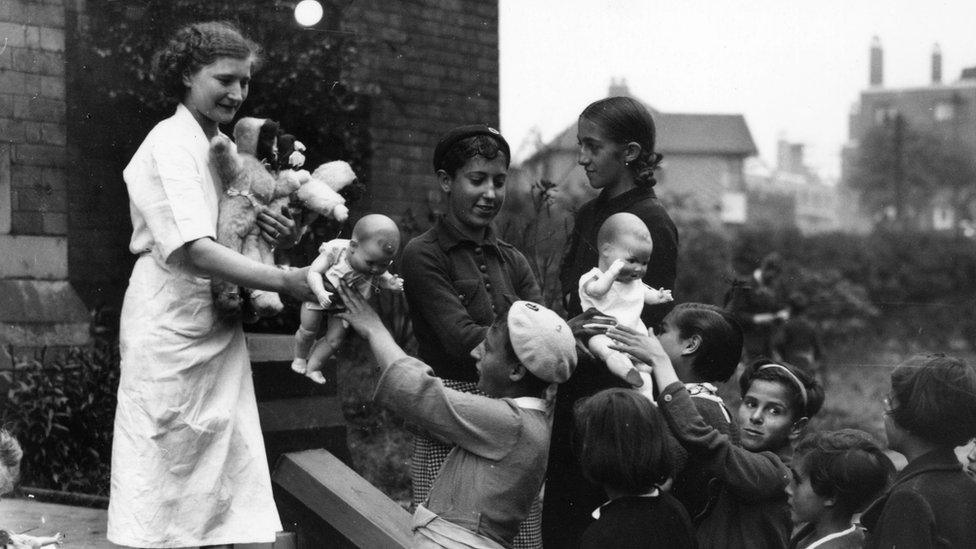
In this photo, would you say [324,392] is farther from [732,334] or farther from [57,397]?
[57,397]

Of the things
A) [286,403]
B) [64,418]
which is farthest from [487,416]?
[64,418]

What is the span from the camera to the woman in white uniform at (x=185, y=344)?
11.2 ft

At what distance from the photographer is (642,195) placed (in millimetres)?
4059

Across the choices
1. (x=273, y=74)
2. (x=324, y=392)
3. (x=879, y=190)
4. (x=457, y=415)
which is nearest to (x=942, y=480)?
(x=457, y=415)

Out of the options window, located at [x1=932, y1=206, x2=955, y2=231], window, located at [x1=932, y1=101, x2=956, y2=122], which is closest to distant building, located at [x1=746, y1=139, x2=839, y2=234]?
window, located at [x1=932, y1=206, x2=955, y2=231]

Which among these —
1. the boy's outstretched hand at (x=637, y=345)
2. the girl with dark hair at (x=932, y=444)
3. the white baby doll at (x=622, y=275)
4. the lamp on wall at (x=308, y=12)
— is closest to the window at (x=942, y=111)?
the lamp on wall at (x=308, y=12)

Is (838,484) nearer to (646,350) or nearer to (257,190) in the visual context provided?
(646,350)

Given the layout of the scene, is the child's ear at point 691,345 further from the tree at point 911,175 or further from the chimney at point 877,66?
the chimney at point 877,66

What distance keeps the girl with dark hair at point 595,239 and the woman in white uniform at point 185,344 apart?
981mm

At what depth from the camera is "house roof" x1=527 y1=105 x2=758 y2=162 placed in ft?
93.1

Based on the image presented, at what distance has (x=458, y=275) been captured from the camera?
3770 mm

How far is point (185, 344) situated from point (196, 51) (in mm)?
856

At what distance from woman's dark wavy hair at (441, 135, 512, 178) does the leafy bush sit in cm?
342

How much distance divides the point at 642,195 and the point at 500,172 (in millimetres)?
547
